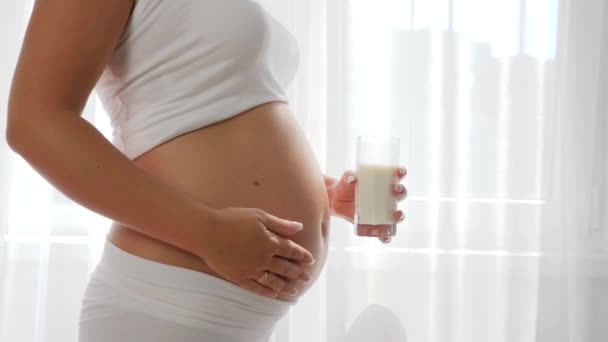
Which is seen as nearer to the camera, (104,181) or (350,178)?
(104,181)

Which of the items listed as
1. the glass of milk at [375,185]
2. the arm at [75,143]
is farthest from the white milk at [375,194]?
the arm at [75,143]

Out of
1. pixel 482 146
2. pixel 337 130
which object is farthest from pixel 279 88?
pixel 482 146

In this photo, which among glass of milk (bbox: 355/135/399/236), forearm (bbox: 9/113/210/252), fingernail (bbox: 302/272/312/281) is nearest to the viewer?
forearm (bbox: 9/113/210/252)

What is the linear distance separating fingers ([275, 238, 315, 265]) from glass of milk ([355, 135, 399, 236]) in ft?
1.06

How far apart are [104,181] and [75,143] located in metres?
0.05

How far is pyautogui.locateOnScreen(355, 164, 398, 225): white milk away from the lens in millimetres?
1167

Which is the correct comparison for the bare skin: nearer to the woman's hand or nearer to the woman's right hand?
the woman's right hand

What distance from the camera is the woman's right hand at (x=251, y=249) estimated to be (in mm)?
789

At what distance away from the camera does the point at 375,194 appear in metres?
1.17

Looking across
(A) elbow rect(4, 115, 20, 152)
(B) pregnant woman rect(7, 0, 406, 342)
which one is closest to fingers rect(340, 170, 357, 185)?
(B) pregnant woman rect(7, 0, 406, 342)

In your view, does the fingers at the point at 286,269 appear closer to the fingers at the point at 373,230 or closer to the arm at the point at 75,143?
the arm at the point at 75,143

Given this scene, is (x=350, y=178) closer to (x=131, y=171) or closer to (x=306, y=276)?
(x=306, y=276)

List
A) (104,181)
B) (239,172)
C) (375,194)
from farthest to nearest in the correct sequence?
(375,194) → (239,172) → (104,181)

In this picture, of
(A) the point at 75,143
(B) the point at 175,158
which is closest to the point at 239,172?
(B) the point at 175,158
